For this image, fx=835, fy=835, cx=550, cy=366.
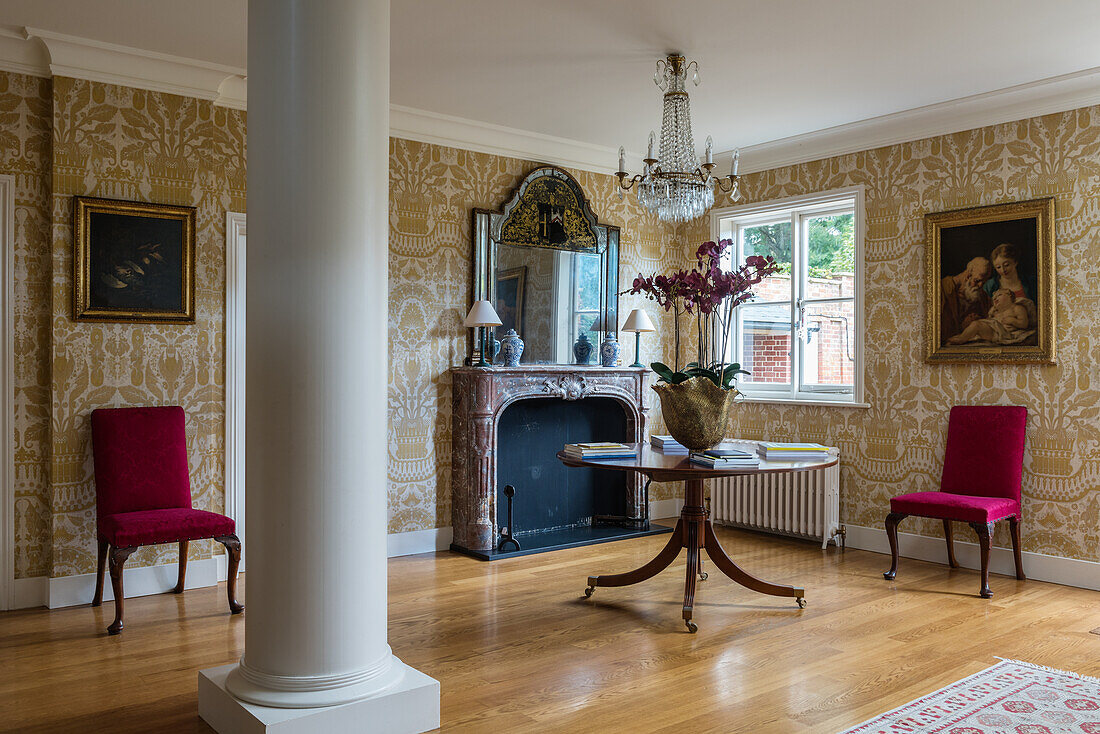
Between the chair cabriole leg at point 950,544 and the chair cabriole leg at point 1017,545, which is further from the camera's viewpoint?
the chair cabriole leg at point 950,544

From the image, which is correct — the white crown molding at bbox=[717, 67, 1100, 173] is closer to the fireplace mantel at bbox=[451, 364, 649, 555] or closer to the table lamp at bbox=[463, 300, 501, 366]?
the fireplace mantel at bbox=[451, 364, 649, 555]

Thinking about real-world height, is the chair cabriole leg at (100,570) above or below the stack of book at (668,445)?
below

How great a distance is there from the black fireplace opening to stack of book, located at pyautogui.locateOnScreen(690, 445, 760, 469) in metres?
1.85

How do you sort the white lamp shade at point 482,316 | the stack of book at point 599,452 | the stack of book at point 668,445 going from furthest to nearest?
the white lamp shade at point 482,316
the stack of book at point 668,445
the stack of book at point 599,452

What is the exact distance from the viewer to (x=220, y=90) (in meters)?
4.71

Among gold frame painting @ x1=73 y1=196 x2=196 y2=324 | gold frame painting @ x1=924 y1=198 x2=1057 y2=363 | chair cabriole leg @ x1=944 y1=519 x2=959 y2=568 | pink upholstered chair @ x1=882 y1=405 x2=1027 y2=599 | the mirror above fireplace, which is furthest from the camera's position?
the mirror above fireplace

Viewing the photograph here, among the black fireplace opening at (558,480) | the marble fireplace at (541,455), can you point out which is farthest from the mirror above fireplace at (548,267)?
the black fireplace opening at (558,480)

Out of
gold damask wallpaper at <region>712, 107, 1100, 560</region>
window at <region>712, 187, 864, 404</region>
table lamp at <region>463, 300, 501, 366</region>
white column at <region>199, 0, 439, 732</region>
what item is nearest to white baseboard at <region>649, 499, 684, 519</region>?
gold damask wallpaper at <region>712, 107, 1100, 560</region>

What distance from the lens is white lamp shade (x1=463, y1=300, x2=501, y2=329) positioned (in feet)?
17.4

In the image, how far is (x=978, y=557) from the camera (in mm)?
5066

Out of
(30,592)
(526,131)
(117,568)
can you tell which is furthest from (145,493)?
(526,131)

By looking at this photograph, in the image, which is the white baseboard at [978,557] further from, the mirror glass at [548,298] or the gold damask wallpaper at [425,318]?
the mirror glass at [548,298]

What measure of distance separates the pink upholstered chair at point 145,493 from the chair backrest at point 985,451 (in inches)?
160

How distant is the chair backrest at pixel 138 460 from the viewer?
4207 millimetres
